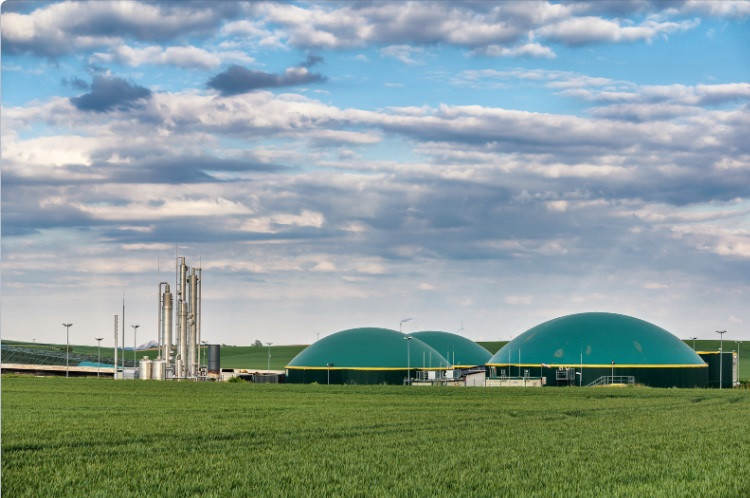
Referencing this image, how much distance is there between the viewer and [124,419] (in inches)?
1613

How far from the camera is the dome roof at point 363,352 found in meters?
118

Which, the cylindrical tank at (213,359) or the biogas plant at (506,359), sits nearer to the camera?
the biogas plant at (506,359)

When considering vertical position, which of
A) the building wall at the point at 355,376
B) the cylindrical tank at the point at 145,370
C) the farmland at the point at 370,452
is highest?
the farmland at the point at 370,452

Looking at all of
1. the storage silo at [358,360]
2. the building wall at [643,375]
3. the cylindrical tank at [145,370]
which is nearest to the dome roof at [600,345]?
the building wall at [643,375]

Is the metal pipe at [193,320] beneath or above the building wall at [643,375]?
above

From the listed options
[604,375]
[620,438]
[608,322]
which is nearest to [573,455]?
[620,438]

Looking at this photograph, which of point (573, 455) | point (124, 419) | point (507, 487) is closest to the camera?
point (507, 487)

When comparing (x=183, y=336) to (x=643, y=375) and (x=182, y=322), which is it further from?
(x=643, y=375)

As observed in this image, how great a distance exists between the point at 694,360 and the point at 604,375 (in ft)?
38.8

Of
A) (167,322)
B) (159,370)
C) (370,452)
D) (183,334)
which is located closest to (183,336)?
(183,334)

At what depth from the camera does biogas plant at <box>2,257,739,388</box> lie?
355ft

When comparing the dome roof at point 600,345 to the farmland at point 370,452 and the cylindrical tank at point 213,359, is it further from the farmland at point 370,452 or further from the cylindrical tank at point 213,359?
the farmland at point 370,452

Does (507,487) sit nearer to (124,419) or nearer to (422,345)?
(124,419)

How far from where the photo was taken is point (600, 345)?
109938 mm
